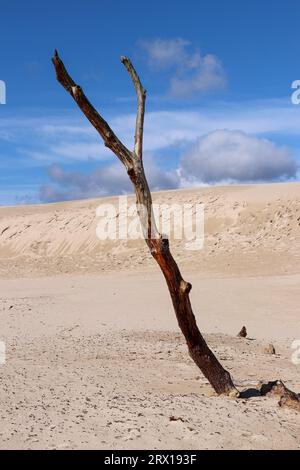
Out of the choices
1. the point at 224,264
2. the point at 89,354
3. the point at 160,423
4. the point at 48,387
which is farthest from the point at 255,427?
the point at 224,264

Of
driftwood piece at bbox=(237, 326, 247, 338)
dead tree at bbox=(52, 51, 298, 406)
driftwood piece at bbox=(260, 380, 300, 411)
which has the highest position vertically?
dead tree at bbox=(52, 51, 298, 406)

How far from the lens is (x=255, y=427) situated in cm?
520

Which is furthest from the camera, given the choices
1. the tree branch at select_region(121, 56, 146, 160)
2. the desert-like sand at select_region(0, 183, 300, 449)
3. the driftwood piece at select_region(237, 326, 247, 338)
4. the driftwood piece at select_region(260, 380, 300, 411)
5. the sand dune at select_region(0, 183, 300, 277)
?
the sand dune at select_region(0, 183, 300, 277)

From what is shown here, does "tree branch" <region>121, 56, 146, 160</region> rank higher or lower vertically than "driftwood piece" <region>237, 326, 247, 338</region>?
higher

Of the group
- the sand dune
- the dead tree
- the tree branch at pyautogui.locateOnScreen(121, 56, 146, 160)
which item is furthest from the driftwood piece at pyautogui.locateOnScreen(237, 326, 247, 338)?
the sand dune

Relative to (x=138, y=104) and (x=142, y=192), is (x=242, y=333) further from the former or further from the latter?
(x=138, y=104)

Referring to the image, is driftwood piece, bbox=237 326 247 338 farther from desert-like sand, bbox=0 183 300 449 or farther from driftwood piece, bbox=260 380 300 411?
driftwood piece, bbox=260 380 300 411

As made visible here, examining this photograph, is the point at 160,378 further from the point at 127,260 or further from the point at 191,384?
the point at 127,260

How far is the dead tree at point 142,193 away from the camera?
17.7ft

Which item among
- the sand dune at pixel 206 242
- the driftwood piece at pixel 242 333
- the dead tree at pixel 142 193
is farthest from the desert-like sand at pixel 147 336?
the dead tree at pixel 142 193

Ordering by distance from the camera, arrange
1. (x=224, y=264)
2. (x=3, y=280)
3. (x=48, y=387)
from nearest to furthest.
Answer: (x=48, y=387), (x=224, y=264), (x=3, y=280)

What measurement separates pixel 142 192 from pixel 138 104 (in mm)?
868

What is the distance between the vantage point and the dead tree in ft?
17.7
